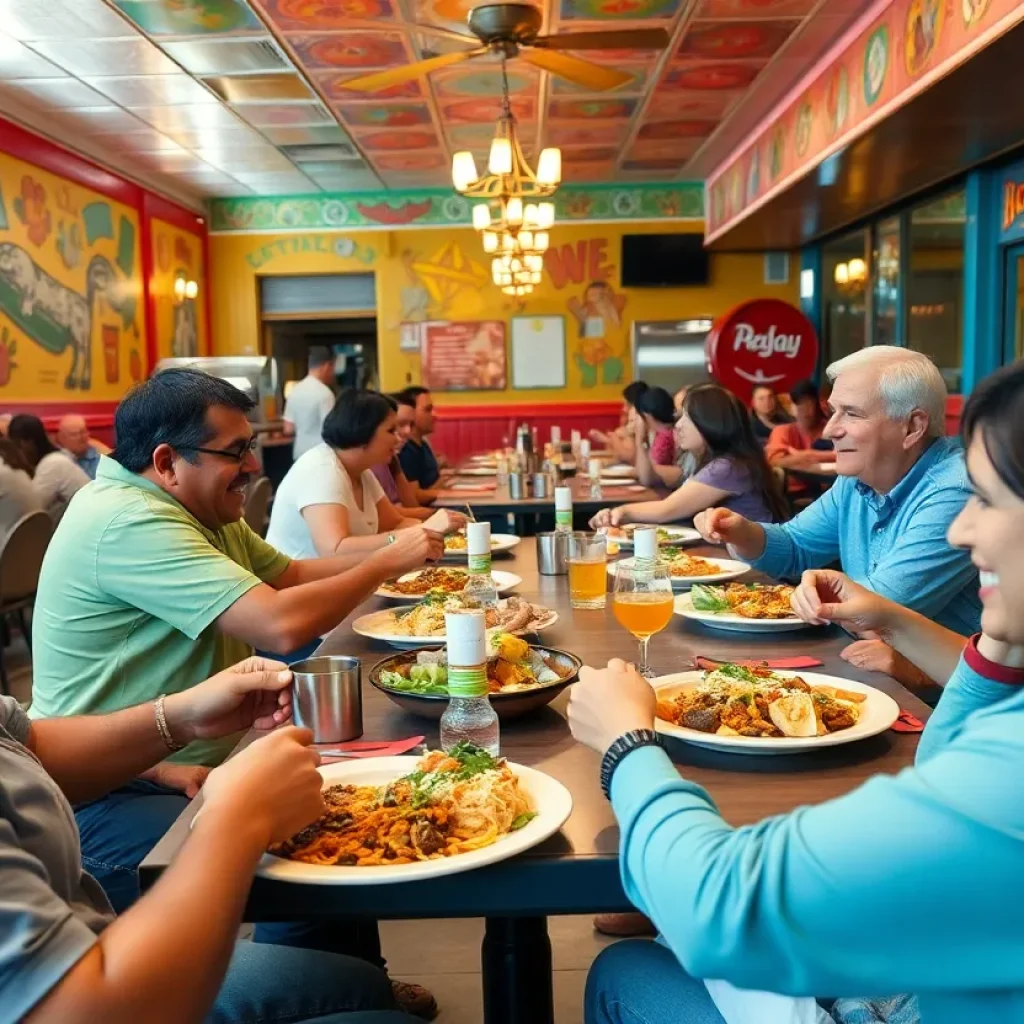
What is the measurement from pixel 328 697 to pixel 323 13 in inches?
197

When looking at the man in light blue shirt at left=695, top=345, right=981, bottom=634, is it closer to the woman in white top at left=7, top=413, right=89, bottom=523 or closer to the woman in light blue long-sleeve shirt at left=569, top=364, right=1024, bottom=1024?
the woman in light blue long-sleeve shirt at left=569, top=364, right=1024, bottom=1024

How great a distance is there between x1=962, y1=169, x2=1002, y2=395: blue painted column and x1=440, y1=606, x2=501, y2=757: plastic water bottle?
19.7 feet

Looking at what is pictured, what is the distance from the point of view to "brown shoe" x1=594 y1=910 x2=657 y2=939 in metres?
2.69

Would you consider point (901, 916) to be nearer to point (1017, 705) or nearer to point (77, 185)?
point (1017, 705)

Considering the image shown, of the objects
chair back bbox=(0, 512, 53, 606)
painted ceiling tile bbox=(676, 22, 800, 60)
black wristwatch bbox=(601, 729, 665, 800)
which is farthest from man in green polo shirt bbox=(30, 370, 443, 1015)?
painted ceiling tile bbox=(676, 22, 800, 60)

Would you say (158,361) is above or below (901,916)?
above

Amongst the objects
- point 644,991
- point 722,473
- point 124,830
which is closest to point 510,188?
point 722,473

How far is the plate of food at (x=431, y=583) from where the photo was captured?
274 centimetres

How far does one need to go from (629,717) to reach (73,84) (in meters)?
7.05

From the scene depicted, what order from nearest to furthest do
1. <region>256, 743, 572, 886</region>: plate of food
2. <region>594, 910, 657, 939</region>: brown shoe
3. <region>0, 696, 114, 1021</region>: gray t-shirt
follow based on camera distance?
<region>0, 696, 114, 1021</region>: gray t-shirt → <region>256, 743, 572, 886</region>: plate of food → <region>594, 910, 657, 939</region>: brown shoe

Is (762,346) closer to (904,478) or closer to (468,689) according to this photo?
(904,478)

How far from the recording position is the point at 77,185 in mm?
8148

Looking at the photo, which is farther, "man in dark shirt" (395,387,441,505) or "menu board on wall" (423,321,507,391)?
→ "menu board on wall" (423,321,507,391)

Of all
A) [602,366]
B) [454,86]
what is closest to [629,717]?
[454,86]
